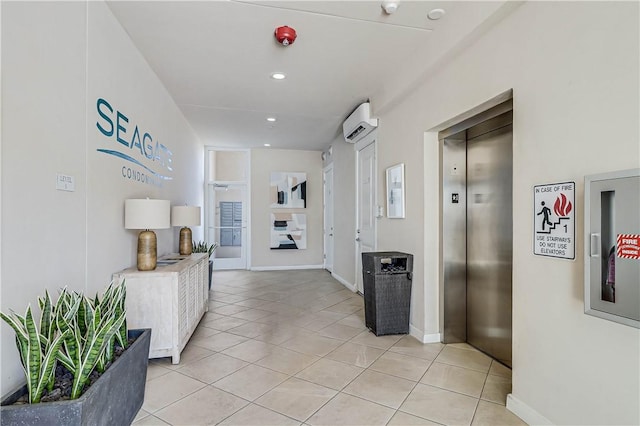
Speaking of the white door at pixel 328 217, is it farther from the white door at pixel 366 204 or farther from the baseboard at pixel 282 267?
the white door at pixel 366 204

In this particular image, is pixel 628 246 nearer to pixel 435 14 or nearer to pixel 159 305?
pixel 435 14

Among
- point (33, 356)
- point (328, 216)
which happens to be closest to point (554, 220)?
point (33, 356)

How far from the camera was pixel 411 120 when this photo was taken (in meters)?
3.38

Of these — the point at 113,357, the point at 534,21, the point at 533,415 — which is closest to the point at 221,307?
the point at 113,357

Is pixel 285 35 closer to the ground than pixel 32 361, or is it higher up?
higher up

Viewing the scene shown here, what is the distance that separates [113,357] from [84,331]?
8.6 inches

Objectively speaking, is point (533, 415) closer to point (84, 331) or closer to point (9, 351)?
point (84, 331)

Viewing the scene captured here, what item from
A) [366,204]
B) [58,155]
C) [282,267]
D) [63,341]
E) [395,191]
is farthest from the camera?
[282,267]

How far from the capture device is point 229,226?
755 centimetres

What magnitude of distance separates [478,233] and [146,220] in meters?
2.91

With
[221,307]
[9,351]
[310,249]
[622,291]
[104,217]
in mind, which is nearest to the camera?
[622,291]

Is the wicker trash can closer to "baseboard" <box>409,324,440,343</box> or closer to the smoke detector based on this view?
"baseboard" <box>409,324,440,343</box>

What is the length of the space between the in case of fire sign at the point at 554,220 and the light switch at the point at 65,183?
275 centimetres

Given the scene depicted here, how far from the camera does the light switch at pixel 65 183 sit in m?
1.86
